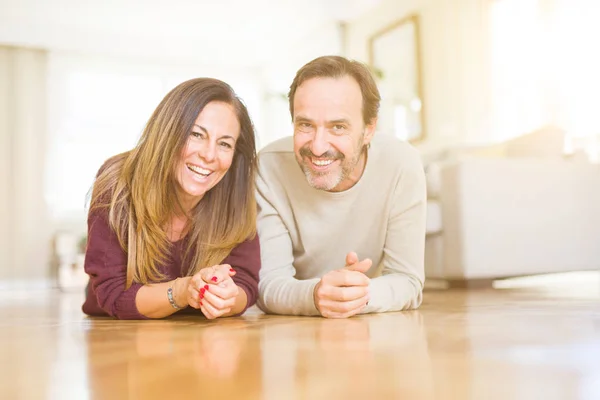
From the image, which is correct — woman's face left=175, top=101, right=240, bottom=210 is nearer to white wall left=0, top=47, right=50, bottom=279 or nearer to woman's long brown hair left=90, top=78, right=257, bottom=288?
woman's long brown hair left=90, top=78, right=257, bottom=288

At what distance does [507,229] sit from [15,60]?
585cm

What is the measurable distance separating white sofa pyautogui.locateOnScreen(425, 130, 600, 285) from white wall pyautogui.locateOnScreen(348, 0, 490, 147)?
5.82ft

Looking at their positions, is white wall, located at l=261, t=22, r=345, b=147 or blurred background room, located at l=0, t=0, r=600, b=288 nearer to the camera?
blurred background room, located at l=0, t=0, r=600, b=288

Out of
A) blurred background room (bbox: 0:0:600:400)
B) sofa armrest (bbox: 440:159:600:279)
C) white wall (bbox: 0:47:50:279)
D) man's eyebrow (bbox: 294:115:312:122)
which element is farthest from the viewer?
white wall (bbox: 0:47:50:279)

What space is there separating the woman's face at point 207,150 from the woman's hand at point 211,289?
276 mm

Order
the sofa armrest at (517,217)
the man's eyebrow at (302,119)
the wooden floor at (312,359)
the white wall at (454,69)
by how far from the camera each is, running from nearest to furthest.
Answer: the wooden floor at (312,359) → the man's eyebrow at (302,119) → the sofa armrest at (517,217) → the white wall at (454,69)

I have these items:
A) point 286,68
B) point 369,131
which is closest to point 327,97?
point 369,131

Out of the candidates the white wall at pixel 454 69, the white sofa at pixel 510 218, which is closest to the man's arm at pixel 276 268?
the white sofa at pixel 510 218

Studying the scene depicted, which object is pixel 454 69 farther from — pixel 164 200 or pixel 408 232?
pixel 164 200

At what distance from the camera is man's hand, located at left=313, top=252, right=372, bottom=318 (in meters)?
1.45

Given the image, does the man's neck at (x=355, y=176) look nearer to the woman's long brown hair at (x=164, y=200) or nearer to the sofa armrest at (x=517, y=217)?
the woman's long brown hair at (x=164, y=200)

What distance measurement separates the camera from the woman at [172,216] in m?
1.51

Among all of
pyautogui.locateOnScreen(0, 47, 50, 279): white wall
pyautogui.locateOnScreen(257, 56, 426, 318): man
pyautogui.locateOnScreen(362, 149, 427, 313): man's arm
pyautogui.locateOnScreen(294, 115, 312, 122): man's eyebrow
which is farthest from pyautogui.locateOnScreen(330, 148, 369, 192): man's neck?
pyautogui.locateOnScreen(0, 47, 50, 279): white wall

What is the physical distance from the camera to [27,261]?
21.5 ft
